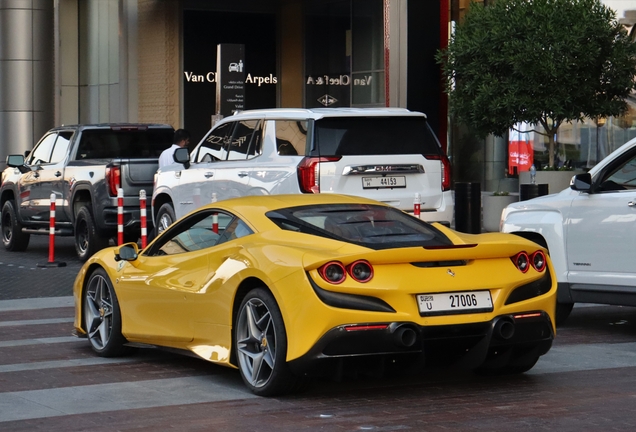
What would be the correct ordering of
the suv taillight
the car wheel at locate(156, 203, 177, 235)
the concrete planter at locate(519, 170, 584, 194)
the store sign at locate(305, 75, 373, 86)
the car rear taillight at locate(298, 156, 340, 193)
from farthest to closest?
1. the store sign at locate(305, 75, 373, 86)
2. the concrete planter at locate(519, 170, 584, 194)
3. the car wheel at locate(156, 203, 177, 235)
4. the suv taillight
5. the car rear taillight at locate(298, 156, 340, 193)

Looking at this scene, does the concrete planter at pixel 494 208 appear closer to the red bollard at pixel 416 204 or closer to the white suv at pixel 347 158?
the white suv at pixel 347 158

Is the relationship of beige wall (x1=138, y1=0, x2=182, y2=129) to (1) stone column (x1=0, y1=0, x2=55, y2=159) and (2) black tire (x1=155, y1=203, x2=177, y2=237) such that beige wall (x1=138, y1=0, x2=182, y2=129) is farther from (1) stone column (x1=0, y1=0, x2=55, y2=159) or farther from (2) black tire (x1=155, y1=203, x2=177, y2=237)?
(2) black tire (x1=155, y1=203, x2=177, y2=237)

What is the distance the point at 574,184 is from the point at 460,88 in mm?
12305

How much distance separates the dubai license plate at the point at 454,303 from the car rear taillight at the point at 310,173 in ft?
19.8

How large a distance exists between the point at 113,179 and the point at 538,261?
10451 millimetres

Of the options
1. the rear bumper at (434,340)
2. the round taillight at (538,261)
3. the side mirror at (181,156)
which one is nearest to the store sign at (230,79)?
the side mirror at (181,156)

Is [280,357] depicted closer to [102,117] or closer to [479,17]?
[479,17]

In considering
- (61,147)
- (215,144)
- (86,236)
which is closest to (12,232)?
(61,147)

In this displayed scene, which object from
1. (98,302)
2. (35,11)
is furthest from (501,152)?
(98,302)

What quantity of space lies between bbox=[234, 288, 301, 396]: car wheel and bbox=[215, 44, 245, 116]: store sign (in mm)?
18261

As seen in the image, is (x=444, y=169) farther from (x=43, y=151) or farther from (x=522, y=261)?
(x=43, y=151)

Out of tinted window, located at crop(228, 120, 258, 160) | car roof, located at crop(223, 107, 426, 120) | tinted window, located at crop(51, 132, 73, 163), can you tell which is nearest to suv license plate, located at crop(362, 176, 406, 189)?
car roof, located at crop(223, 107, 426, 120)

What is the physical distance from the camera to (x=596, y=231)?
1061 cm

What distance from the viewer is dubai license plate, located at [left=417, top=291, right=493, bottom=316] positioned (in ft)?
24.0
